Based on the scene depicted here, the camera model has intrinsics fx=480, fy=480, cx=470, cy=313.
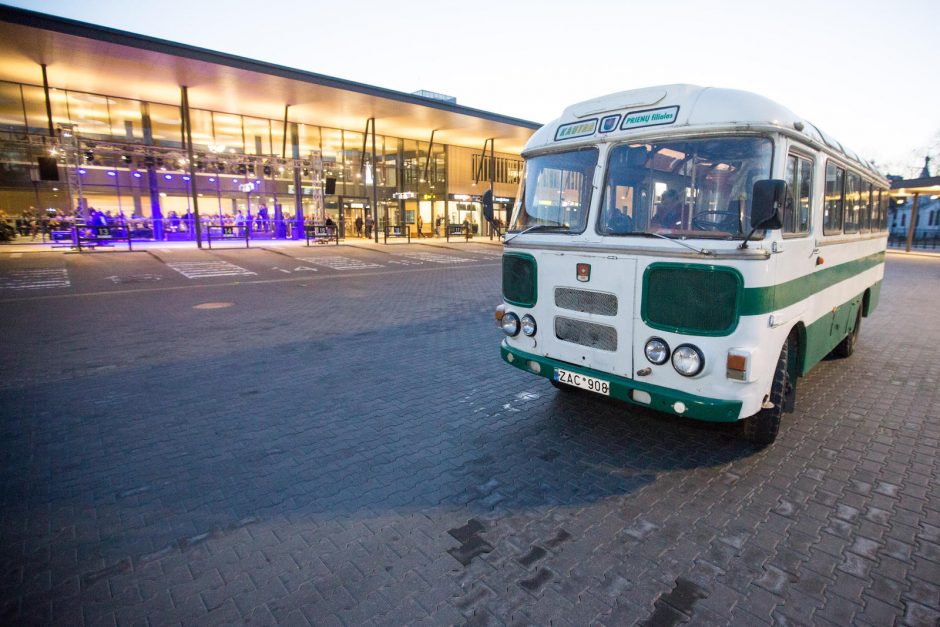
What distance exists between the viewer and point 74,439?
15.1ft

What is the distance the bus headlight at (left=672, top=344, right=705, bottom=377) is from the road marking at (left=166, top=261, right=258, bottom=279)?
16.0 metres

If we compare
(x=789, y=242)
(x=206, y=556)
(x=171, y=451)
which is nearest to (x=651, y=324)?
(x=789, y=242)

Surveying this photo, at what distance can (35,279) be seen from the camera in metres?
14.6

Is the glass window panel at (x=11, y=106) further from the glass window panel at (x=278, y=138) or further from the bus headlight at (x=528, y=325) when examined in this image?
the bus headlight at (x=528, y=325)

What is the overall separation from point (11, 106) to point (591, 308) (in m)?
35.1

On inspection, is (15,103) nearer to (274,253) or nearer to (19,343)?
(274,253)

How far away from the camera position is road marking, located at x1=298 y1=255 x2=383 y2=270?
19.7 metres

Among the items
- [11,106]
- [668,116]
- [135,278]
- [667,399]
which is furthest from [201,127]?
[667,399]

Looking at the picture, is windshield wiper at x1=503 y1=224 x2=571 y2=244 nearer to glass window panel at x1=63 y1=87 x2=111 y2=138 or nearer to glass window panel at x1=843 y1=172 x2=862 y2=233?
glass window panel at x1=843 y1=172 x2=862 y2=233

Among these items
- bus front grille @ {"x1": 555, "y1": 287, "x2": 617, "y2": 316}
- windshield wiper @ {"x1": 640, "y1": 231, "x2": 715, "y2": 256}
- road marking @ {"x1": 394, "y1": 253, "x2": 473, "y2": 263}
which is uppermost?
windshield wiper @ {"x1": 640, "y1": 231, "x2": 715, "y2": 256}

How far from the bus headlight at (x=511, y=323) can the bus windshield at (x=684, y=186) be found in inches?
50.9

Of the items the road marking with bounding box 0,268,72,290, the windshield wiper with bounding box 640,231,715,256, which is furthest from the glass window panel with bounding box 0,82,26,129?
the windshield wiper with bounding box 640,231,715,256

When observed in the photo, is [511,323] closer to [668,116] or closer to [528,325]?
[528,325]

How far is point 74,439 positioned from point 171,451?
3.54 ft
